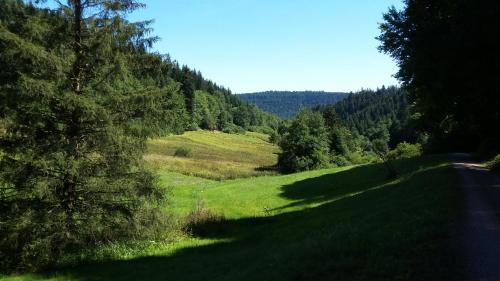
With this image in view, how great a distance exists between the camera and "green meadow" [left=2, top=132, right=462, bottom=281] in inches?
386

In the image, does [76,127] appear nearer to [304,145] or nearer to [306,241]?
[306,241]

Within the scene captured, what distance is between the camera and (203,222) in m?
26.2

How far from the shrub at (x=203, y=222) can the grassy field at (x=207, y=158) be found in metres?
3.68

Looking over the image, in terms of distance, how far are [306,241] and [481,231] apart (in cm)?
458

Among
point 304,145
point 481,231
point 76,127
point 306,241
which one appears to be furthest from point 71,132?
point 304,145

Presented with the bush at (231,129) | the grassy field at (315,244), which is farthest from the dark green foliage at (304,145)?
the bush at (231,129)

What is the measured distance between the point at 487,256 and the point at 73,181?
1413cm

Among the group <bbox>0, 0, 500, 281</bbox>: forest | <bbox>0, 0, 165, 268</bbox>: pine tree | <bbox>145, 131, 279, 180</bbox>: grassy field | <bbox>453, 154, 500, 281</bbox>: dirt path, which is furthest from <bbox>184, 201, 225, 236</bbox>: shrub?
<bbox>453, 154, 500, 281</bbox>: dirt path

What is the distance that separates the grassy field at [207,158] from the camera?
6683cm

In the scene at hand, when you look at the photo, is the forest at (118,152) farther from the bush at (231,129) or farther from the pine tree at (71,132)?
the bush at (231,129)

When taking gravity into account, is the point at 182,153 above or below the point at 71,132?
below

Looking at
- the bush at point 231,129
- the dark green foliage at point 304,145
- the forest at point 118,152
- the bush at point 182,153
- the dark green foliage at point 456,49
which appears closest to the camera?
the forest at point 118,152

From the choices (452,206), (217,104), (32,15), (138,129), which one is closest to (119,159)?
(138,129)

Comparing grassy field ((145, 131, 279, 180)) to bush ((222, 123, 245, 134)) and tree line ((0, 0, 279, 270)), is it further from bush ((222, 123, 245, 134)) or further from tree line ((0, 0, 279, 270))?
bush ((222, 123, 245, 134))
